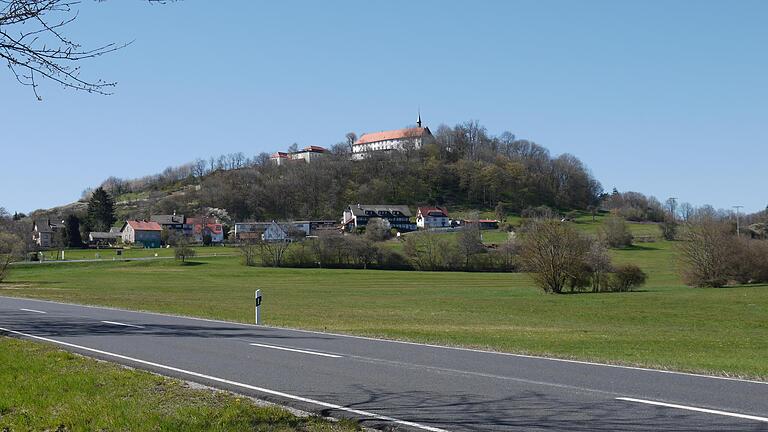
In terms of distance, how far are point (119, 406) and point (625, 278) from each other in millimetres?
58807

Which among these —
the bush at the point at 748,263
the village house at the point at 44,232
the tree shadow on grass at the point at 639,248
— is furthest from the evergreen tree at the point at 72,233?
the bush at the point at 748,263

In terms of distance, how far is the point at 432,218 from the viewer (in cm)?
18575

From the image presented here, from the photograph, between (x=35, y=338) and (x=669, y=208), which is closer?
(x=35, y=338)

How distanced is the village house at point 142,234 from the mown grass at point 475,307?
173 feet

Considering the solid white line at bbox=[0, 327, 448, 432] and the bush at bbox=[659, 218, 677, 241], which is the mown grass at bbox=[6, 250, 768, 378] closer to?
the solid white line at bbox=[0, 327, 448, 432]

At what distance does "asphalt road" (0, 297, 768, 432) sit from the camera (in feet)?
26.4

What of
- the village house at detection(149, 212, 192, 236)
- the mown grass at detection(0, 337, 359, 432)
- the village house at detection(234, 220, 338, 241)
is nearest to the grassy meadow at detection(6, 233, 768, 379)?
the mown grass at detection(0, 337, 359, 432)

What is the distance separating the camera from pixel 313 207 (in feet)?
654

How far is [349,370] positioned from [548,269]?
5126 centimetres

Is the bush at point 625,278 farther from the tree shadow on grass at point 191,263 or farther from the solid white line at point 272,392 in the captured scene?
the tree shadow on grass at point 191,263

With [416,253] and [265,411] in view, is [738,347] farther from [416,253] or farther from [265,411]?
[416,253]

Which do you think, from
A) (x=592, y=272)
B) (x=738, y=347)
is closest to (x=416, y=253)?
(x=592, y=272)

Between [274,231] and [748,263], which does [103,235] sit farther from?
[748,263]

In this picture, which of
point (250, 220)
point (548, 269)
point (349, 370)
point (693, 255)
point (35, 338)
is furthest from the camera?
point (250, 220)
